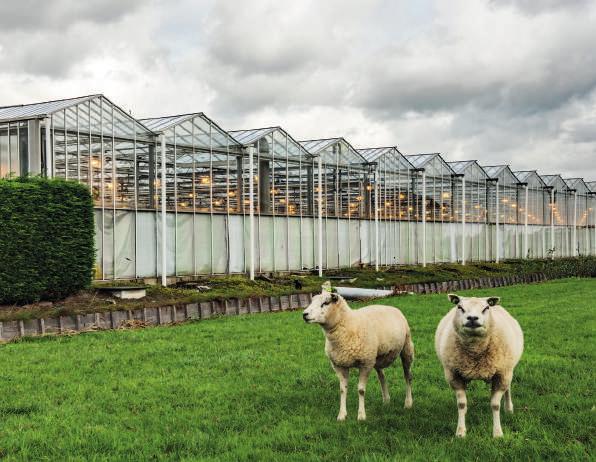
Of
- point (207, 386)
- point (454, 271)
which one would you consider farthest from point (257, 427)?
point (454, 271)

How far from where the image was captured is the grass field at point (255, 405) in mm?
7664

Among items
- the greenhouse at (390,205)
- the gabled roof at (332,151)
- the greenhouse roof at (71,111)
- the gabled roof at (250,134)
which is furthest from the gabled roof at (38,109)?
the greenhouse at (390,205)

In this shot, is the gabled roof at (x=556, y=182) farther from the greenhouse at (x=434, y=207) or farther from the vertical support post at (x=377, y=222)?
the vertical support post at (x=377, y=222)

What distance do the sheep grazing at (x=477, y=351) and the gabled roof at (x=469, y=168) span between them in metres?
42.1

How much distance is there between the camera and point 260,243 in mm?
32219

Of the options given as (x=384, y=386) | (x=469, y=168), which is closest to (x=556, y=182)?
(x=469, y=168)

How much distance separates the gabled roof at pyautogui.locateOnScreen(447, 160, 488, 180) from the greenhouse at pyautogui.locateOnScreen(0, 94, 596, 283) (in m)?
0.11

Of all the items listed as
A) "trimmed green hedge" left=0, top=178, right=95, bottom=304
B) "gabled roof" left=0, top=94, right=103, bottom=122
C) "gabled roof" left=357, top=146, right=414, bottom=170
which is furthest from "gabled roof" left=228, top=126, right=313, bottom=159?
"trimmed green hedge" left=0, top=178, right=95, bottom=304

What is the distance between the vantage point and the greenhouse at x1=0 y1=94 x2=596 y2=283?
2527 centimetres

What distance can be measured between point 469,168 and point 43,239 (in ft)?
120

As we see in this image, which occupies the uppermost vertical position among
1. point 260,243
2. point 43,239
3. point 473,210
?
point 473,210

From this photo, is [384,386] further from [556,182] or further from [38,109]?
[556,182]

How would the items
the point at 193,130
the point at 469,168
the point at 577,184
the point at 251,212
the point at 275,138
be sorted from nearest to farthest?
the point at 193,130 < the point at 251,212 < the point at 275,138 < the point at 469,168 < the point at 577,184

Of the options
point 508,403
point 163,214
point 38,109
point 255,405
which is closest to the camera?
point 508,403
